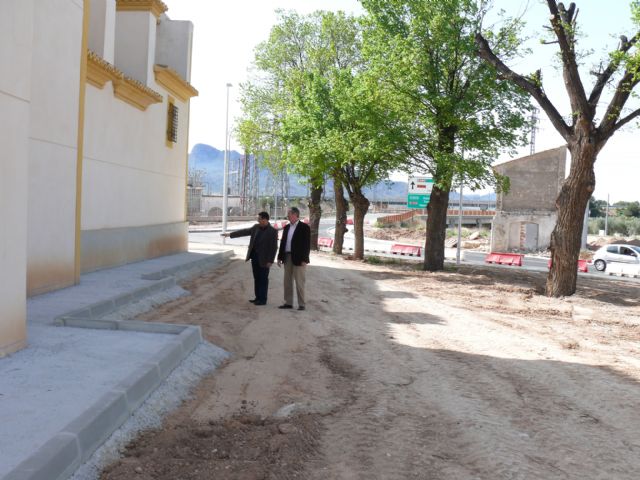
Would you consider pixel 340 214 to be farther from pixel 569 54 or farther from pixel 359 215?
pixel 569 54

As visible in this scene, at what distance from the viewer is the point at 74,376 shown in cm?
539

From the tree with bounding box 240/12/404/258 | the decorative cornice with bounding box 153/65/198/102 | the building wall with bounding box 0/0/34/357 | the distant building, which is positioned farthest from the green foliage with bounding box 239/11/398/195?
the distant building

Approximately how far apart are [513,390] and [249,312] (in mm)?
5160

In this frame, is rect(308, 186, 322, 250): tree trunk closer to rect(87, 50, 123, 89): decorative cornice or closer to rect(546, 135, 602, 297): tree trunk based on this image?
rect(546, 135, 602, 297): tree trunk

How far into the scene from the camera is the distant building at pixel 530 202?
153ft

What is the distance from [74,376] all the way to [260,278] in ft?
18.9

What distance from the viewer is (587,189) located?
49.6 ft

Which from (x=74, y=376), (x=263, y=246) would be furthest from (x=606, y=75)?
(x=74, y=376)

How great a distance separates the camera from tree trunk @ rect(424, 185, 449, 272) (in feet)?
73.6

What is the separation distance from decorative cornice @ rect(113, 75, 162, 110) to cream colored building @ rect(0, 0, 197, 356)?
4 centimetres

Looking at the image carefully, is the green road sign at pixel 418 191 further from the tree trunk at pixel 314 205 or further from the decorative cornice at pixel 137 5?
the decorative cornice at pixel 137 5

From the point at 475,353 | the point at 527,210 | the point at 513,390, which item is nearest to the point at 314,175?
the point at 475,353

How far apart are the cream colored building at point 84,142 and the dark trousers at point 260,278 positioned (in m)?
3.25

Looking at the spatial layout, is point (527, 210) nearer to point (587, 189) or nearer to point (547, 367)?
point (587, 189)
